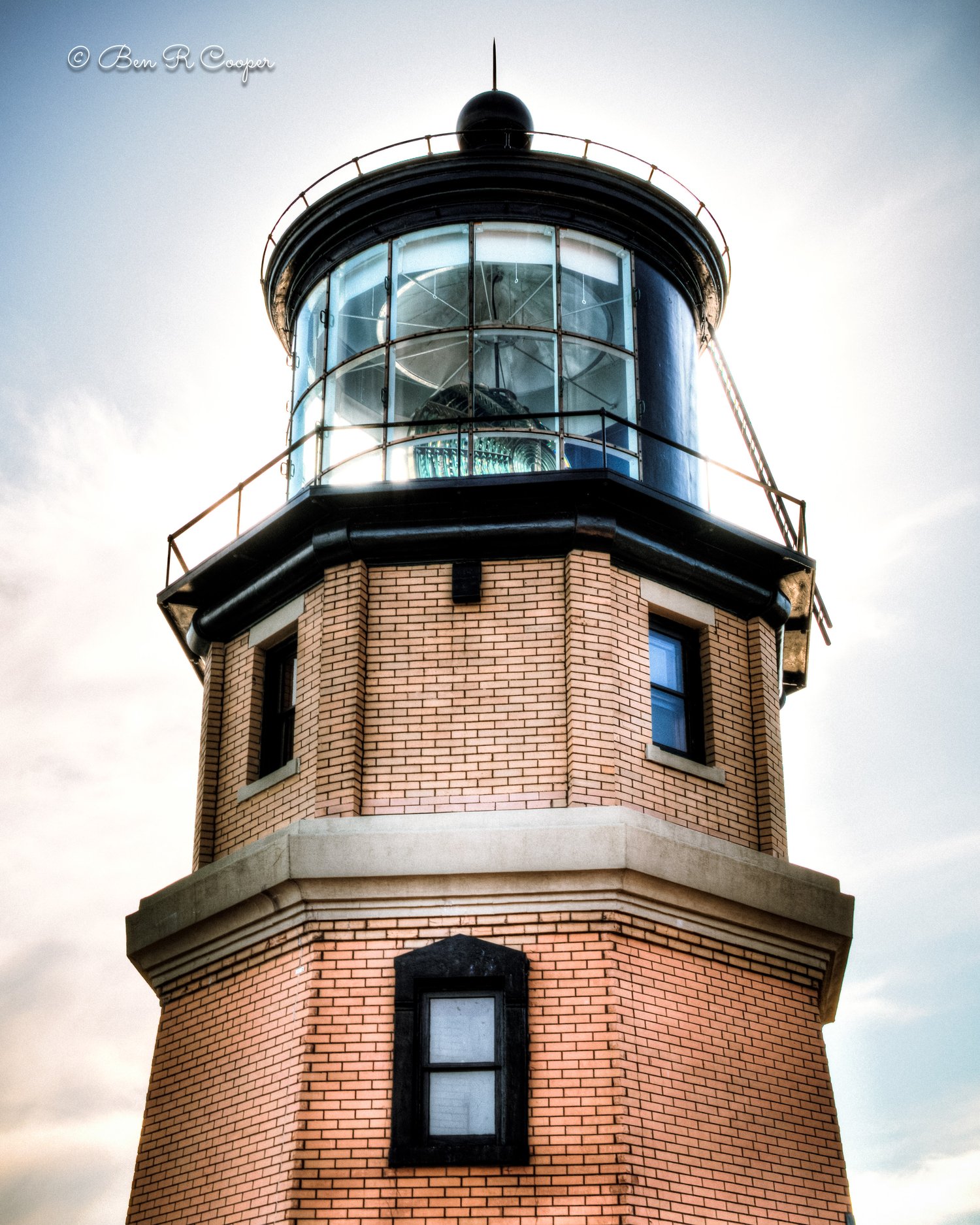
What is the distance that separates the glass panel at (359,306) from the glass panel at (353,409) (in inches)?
7.4

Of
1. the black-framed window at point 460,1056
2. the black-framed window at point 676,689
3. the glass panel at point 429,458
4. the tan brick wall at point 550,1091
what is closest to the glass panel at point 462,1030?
the black-framed window at point 460,1056

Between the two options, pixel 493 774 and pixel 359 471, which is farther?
pixel 359 471

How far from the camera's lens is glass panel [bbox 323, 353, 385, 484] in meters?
16.8

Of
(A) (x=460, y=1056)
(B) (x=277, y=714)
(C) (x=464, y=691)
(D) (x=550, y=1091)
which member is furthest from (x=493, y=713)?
(D) (x=550, y=1091)

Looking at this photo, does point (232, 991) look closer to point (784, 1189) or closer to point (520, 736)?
point (520, 736)

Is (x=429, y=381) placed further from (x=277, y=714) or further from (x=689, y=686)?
(x=689, y=686)

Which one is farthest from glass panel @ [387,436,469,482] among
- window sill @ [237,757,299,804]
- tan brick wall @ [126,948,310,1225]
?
tan brick wall @ [126,948,310,1225]

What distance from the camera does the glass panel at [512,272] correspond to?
17.1 meters

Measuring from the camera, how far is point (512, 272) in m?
17.2

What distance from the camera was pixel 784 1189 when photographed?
13930 millimetres

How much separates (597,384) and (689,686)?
318 cm

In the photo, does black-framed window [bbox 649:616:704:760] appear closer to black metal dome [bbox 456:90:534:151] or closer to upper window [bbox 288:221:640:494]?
upper window [bbox 288:221:640:494]

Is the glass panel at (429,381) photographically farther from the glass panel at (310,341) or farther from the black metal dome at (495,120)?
the black metal dome at (495,120)

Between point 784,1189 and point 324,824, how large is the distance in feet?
15.8
